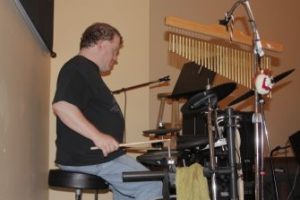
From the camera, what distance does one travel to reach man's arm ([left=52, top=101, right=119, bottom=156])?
2096 millimetres

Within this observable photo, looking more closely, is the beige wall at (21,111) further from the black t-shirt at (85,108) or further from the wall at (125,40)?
the wall at (125,40)

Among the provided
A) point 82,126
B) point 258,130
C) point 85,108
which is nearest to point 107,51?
point 85,108

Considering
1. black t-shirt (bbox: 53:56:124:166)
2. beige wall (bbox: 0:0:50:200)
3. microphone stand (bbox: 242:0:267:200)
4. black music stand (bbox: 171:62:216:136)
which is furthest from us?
black music stand (bbox: 171:62:216:136)

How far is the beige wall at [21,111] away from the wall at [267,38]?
132cm

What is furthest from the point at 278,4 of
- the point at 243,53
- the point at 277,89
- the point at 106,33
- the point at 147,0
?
the point at 106,33

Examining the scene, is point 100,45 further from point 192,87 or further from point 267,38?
point 267,38

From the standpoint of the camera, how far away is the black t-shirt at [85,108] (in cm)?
224

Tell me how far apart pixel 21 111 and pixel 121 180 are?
64 centimetres

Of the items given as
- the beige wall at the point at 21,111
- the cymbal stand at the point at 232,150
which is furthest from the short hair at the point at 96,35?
the cymbal stand at the point at 232,150

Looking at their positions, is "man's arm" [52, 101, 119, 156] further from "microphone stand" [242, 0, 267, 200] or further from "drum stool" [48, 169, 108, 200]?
"microphone stand" [242, 0, 267, 200]

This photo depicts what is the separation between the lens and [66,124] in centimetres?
219

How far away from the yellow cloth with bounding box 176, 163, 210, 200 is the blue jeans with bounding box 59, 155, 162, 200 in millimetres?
402

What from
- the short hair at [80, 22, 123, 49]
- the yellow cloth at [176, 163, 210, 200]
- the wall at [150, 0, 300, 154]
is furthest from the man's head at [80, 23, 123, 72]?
the wall at [150, 0, 300, 154]

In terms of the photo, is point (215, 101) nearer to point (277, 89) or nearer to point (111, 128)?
point (111, 128)
